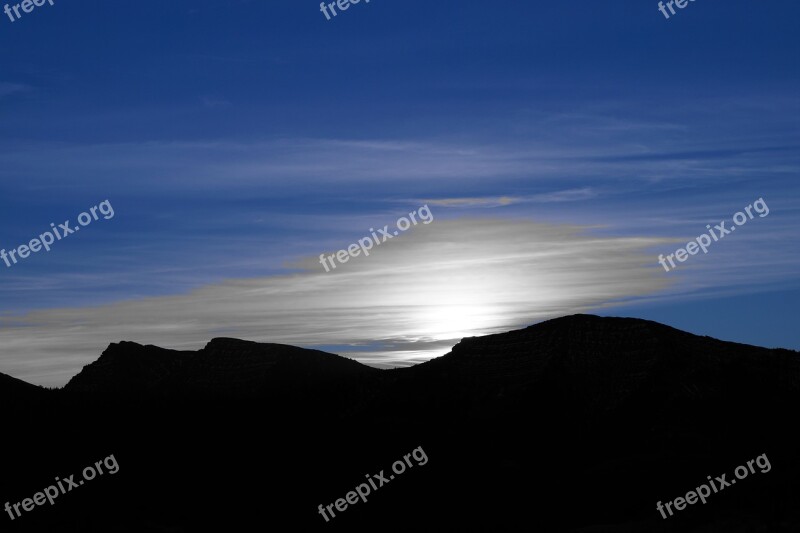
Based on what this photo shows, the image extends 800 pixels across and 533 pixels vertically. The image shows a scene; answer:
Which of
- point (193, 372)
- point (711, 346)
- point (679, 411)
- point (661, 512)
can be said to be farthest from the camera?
point (193, 372)

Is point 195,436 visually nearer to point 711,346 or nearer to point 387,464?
point 387,464

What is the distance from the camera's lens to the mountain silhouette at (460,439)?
11512 centimetres

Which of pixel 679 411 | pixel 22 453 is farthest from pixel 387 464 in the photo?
pixel 22 453

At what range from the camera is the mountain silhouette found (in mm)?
115125

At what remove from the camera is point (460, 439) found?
132500mm

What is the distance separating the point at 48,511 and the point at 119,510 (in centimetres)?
743

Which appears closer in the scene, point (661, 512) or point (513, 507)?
point (661, 512)

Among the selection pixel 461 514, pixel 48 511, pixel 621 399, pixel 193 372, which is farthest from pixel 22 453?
pixel 621 399

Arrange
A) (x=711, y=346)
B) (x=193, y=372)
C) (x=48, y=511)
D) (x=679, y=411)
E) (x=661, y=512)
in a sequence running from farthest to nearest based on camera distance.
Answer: (x=193, y=372) < (x=711, y=346) < (x=679, y=411) < (x=48, y=511) < (x=661, y=512)

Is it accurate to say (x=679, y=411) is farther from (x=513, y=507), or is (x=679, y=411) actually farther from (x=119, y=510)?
(x=119, y=510)

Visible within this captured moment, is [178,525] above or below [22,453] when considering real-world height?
below

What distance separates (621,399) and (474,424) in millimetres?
17733

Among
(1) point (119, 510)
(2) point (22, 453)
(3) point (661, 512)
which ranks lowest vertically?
(3) point (661, 512)

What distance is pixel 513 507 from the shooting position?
117938 millimetres
